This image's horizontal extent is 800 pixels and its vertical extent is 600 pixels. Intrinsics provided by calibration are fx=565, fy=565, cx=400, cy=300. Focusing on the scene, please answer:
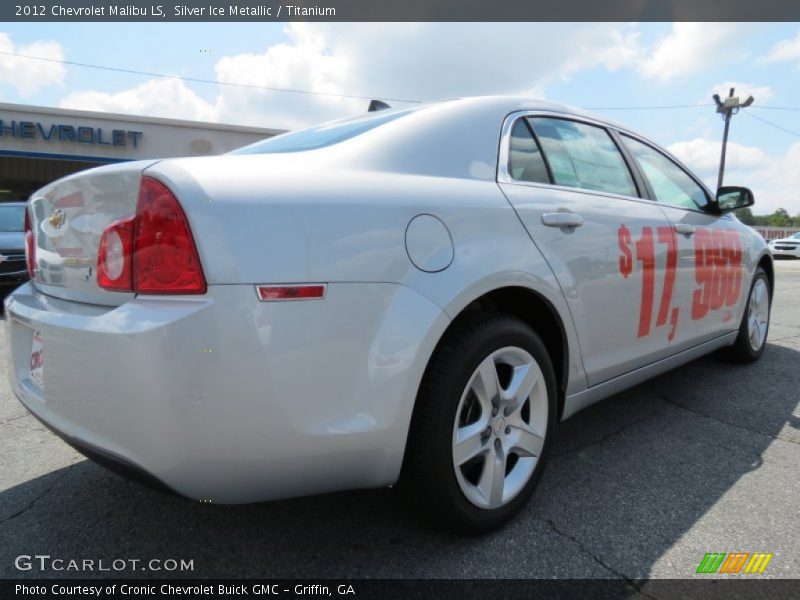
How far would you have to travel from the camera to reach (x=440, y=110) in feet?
6.80

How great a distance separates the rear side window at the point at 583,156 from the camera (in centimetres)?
240

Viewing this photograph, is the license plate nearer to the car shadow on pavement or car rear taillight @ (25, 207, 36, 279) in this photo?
car rear taillight @ (25, 207, 36, 279)

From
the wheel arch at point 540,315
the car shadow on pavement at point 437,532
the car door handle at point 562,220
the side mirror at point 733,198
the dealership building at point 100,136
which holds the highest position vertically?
the dealership building at point 100,136

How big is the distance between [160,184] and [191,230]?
0.57 feet

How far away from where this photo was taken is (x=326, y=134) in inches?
87.3

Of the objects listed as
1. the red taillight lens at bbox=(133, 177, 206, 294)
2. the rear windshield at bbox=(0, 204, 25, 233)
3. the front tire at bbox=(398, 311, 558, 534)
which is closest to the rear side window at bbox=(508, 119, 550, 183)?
the front tire at bbox=(398, 311, 558, 534)

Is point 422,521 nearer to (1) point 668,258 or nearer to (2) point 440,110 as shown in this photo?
(2) point 440,110

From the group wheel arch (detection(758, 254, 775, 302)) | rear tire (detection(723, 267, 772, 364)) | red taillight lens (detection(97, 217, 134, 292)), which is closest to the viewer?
red taillight lens (detection(97, 217, 134, 292))

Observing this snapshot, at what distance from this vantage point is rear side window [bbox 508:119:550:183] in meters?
2.17

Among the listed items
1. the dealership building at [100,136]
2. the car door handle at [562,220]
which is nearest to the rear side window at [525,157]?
the car door handle at [562,220]

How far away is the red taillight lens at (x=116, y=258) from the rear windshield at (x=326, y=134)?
→ 2.25 feet

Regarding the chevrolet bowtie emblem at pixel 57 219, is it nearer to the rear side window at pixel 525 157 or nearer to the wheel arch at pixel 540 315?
the wheel arch at pixel 540 315

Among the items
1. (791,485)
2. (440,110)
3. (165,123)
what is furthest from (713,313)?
(165,123)

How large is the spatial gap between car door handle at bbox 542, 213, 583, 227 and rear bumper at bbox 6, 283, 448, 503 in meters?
0.70
